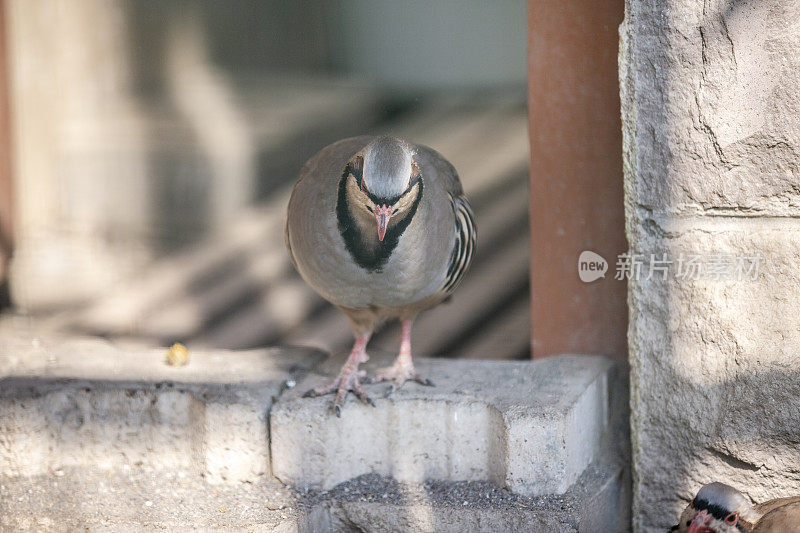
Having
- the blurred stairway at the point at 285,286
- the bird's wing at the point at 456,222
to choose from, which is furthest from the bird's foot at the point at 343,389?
the blurred stairway at the point at 285,286

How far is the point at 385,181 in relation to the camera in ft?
9.95

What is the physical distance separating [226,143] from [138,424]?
132 inches

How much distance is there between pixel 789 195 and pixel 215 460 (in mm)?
2150

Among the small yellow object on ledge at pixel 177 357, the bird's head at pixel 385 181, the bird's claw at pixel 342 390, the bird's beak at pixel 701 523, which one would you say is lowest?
the bird's beak at pixel 701 523

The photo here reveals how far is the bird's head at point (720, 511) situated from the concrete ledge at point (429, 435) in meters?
0.47

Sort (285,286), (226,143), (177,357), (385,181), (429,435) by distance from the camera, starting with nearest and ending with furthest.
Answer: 1. (385,181)
2. (429,435)
3. (177,357)
4. (285,286)
5. (226,143)

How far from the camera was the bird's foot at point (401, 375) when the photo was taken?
11.6 ft

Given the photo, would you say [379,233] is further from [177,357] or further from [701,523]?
[701,523]

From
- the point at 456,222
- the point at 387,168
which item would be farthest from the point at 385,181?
the point at 456,222

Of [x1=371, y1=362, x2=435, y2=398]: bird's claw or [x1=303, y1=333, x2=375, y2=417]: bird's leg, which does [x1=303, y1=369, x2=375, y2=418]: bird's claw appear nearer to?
[x1=303, y1=333, x2=375, y2=417]: bird's leg

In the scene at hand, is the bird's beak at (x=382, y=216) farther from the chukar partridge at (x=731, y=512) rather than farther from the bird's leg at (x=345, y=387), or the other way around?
the chukar partridge at (x=731, y=512)

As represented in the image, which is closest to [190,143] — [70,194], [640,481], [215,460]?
[70,194]

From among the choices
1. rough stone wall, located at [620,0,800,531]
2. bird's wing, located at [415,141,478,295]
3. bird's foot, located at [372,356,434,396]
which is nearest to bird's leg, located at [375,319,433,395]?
bird's foot, located at [372,356,434,396]

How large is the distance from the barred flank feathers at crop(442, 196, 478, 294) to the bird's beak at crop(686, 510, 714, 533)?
1167 millimetres
